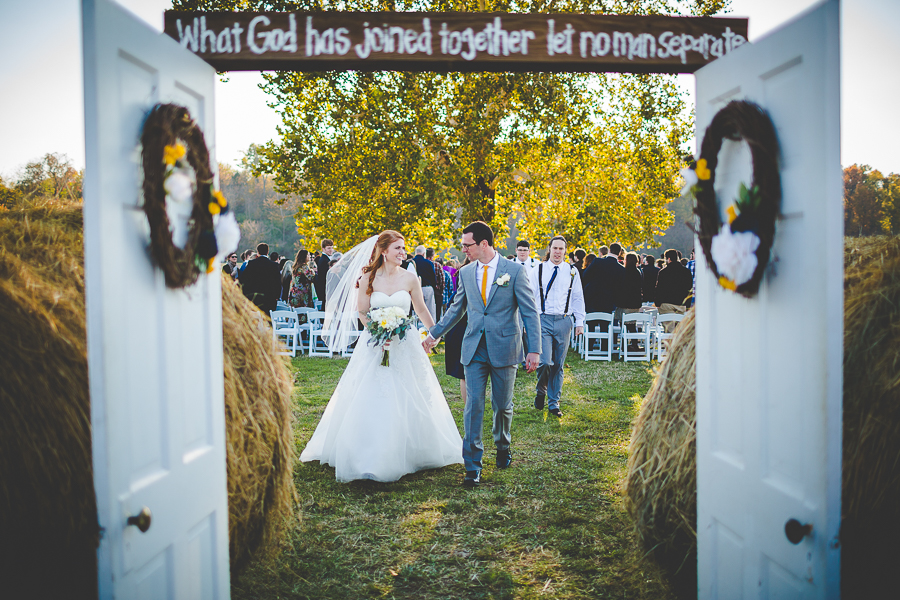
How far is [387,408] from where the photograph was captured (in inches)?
227

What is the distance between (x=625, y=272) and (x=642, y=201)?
965 centimetres

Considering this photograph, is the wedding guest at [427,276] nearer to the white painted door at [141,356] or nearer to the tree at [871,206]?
the tree at [871,206]

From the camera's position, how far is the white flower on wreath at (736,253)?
235 centimetres

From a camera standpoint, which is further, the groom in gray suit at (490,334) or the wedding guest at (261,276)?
the wedding guest at (261,276)

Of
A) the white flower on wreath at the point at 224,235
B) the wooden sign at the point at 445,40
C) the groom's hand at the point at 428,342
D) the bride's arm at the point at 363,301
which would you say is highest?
the wooden sign at the point at 445,40

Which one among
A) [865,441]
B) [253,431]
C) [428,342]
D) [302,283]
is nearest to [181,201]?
[253,431]

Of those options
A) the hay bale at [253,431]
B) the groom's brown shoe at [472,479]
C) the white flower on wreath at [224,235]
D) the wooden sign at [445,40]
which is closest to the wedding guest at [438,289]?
the groom's brown shoe at [472,479]

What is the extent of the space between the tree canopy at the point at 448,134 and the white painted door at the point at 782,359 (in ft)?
49.4

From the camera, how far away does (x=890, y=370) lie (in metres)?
2.62

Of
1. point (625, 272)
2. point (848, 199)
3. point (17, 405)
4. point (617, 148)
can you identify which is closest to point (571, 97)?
point (617, 148)

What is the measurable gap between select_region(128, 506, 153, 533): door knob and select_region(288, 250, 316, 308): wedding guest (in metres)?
11.8

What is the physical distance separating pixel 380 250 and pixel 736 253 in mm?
4343

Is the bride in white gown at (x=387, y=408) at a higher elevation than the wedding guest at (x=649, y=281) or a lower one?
lower

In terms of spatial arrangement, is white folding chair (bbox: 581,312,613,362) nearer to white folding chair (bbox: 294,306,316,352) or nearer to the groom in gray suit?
white folding chair (bbox: 294,306,316,352)
